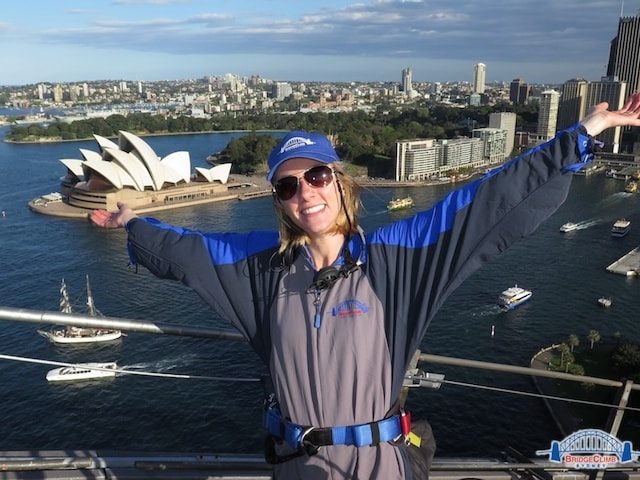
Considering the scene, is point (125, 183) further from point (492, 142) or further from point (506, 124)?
point (506, 124)

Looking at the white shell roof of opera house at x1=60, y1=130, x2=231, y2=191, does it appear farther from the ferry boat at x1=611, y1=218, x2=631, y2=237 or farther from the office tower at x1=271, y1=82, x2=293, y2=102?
the office tower at x1=271, y1=82, x2=293, y2=102

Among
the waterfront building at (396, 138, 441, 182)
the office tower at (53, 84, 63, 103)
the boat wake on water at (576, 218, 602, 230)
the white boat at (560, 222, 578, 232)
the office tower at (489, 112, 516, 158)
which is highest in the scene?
the office tower at (53, 84, 63, 103)

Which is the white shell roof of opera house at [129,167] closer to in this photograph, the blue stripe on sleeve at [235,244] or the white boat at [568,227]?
the white boat at [568,227]

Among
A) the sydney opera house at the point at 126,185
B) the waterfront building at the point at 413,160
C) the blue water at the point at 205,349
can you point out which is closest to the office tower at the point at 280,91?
the waterfront building at the point at 413,160

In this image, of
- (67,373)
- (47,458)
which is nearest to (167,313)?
(67,373)

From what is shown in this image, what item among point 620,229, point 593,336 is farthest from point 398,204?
point 593,336

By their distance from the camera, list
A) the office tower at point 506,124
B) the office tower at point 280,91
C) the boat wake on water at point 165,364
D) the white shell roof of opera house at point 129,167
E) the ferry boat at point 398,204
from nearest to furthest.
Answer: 1. the boat wake on water at point 165,364
2. the ferry boat at point 398,204
3. the white shell roof of opera house at point 129,167
4. the office tower at point 506,124
5. the office tower at point 280,91

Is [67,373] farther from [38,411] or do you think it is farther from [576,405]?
[576,405]

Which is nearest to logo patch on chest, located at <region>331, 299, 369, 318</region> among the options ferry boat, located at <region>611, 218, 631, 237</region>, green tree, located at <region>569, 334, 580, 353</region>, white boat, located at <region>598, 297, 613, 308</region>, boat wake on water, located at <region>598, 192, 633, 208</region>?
green tree, located at <region>569, 334, 580, 353</region>
